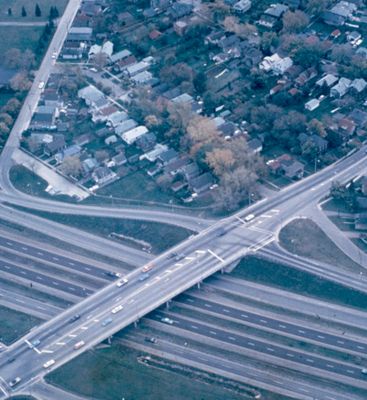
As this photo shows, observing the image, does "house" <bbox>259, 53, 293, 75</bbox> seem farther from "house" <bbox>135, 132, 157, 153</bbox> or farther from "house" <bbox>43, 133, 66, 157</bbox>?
"house" <bbox>43, 133, 66, 157</bbox>

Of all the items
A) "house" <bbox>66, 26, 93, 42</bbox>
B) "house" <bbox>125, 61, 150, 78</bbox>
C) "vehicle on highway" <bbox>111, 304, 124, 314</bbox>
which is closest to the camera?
"vehicle on highway" <bbox>111, 304, 124, 314</bbox>

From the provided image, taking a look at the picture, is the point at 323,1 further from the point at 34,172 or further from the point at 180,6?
the point at 34,172

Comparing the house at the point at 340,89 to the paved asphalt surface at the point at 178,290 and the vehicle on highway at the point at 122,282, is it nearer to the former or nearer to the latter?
the paved asphalt surface at the point at 178,290

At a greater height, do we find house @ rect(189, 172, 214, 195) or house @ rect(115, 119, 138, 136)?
house @ rect(115, 119, 138, 136)

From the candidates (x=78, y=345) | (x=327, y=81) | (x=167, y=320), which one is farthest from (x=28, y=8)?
(x=78, y=345)

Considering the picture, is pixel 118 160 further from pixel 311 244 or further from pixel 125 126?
pixel 311 244

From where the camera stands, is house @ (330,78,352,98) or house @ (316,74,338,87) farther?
house @ (316,74,338,87)

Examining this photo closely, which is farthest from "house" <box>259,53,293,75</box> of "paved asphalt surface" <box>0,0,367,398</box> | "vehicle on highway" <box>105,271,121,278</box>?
"vehicle on highway" <box>105,271,121,278</box>
